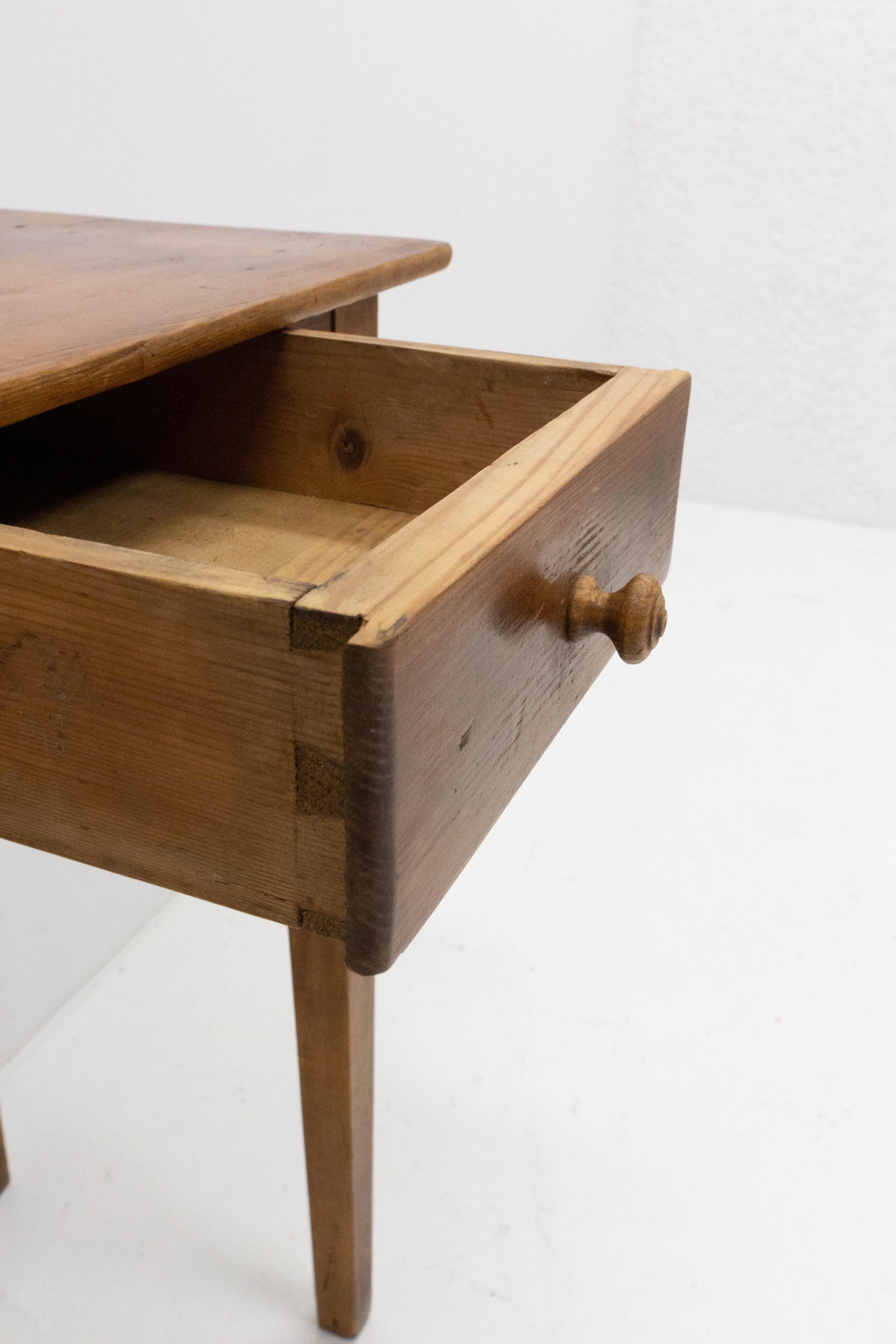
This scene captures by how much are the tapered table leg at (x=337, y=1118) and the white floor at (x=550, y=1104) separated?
0.05 meters

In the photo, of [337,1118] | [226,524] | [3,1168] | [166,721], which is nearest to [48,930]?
[3,1168]

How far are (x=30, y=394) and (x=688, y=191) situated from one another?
220 cm

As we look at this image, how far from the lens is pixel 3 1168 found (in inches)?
35.6

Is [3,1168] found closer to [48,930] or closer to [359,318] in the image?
[48,930]

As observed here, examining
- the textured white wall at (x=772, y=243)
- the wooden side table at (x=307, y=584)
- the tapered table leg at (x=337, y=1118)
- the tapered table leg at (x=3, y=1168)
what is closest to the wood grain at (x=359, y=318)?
the wooden side table at (x=307, y=584)

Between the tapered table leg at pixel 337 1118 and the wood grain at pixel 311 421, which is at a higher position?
the wood grain at pixel 311 421

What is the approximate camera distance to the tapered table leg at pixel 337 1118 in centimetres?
68

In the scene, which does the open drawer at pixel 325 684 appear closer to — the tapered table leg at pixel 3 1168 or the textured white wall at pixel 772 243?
the tapered table leg at pixel 3 1168

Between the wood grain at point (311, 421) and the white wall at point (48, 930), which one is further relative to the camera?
the white wall at point (48, 930)

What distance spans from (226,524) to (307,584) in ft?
0.98

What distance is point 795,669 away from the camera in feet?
5.81

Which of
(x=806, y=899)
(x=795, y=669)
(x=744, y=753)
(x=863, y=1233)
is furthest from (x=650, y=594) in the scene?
(x=795, y=669)

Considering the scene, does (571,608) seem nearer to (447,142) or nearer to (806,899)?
(806,899)

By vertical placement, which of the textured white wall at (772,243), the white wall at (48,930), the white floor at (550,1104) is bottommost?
the white floor at (550,1104)
